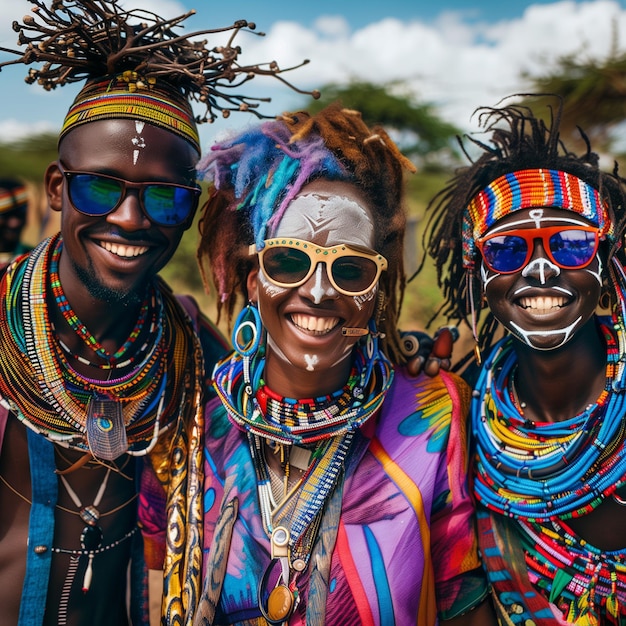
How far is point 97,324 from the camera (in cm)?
288

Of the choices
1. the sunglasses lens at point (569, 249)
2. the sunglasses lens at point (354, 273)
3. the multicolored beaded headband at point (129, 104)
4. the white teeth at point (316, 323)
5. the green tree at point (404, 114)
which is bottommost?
the white teeth at point (316, 323)

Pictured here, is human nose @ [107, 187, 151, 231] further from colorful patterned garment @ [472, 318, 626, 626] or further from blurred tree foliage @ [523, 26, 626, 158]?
blurred tree foliage @ [523, 26, 626, 158]

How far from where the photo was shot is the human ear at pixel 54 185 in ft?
9.53

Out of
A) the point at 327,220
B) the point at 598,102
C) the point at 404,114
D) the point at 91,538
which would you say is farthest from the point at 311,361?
the point at 404,114

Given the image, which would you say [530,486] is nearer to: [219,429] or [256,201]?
[219,429]

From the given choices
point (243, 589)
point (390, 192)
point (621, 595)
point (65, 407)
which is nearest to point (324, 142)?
point (390, 192)

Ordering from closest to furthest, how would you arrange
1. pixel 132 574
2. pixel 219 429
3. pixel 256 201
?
pixel 256 201, pixel 219 429, pixel 132 574

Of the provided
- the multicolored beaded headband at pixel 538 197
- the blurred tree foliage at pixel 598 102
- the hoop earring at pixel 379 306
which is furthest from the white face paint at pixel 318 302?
the blurred tree foliage at pixel 598 102

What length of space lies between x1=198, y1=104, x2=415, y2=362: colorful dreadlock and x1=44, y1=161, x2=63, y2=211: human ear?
58 centimetres

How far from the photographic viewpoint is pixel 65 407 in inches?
109

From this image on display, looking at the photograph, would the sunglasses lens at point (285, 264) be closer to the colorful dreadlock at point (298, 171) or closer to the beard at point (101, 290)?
the colorful dreadlock at point (298, 171)

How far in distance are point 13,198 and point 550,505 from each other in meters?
4.44

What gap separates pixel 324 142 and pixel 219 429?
3.91ft

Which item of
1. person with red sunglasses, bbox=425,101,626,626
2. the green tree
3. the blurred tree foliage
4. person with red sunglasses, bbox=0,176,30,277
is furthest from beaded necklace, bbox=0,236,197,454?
the green tree
